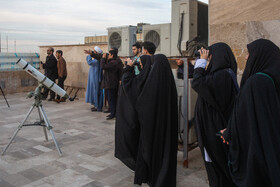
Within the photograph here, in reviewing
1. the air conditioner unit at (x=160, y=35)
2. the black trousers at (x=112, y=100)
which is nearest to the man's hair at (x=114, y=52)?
the black trousers at (x=112, y=100)

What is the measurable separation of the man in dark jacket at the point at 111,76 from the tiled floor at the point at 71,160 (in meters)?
0.59

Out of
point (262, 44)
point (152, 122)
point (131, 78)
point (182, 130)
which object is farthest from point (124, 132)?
point (262, 44)

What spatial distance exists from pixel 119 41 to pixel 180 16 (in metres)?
2.04

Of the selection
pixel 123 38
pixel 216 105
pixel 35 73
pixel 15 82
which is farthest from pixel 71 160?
pixel 15 82

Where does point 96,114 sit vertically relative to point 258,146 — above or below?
below

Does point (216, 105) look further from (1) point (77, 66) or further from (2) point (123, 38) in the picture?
(1) point (77, 66)

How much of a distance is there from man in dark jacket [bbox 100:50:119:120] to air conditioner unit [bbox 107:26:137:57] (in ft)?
0.73

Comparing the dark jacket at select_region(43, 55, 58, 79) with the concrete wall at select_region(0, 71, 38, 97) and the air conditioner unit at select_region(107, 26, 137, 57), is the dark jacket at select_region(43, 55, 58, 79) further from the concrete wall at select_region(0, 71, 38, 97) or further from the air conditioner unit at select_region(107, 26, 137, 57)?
the air conditioner unit at select_region(107, 26, 137, 57)

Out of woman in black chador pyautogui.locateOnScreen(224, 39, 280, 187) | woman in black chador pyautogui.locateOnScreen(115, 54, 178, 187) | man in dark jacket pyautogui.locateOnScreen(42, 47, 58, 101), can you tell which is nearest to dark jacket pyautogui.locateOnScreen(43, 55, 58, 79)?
man in dark jacket pyautogui.locateOnScreen(42, 47, 58, 101)

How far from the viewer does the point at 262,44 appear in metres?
2.09

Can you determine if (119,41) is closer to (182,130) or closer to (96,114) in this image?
(96,114)

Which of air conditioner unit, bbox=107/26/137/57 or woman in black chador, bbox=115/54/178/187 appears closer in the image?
woman in black chador, bbox=115/54/178/187

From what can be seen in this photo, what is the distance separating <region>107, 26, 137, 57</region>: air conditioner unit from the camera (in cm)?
621

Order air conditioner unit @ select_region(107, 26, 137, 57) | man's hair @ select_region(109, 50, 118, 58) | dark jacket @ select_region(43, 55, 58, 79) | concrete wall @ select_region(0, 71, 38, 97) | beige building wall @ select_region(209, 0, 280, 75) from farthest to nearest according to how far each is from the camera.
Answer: concrete wall @ select_region(0, 71, 38, 97)
dark jacket @ select_region(43, 55, 58, 79)
man's hair @ select_region(109, 50, 118, 58)
air conditioner unit @ select_region(107, 26, 137, 57)
beige building wall @ select_region(209, 0, 280, 75)
